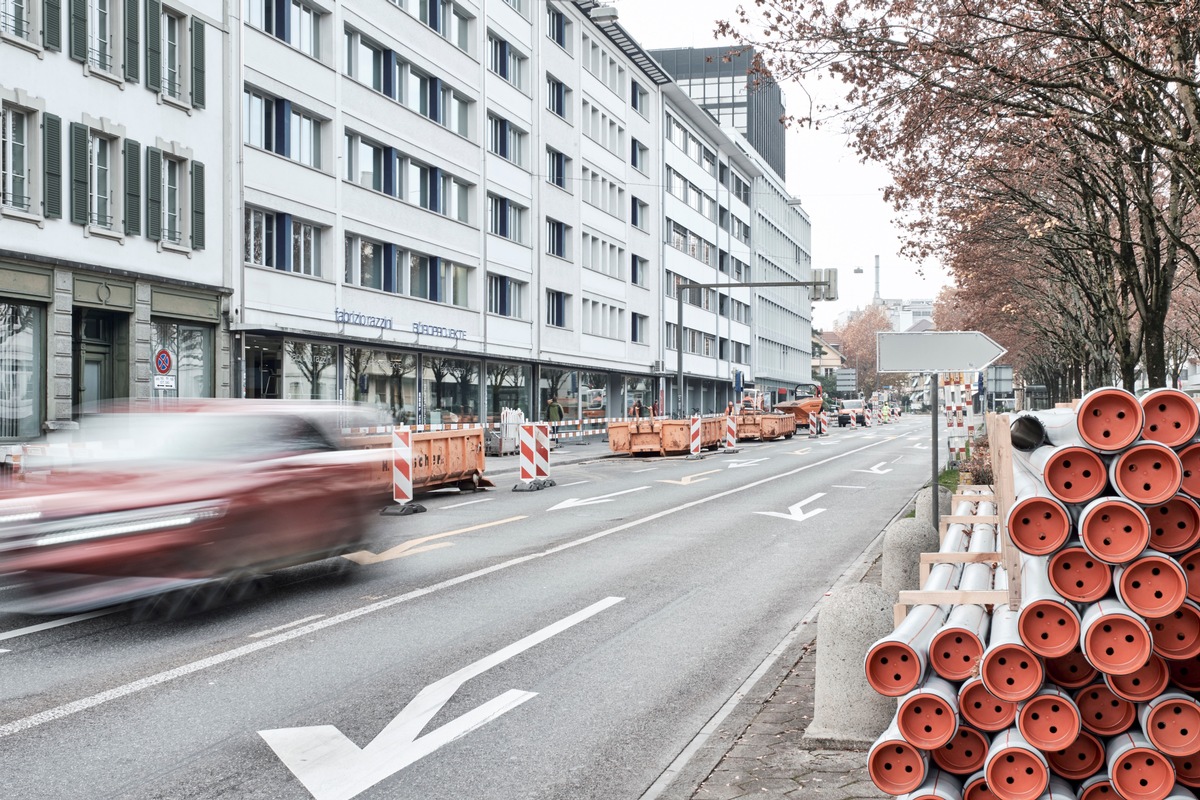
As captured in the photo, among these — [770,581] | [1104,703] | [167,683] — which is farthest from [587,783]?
[770,581]

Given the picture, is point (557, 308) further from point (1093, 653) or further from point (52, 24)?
point (1093, 653)

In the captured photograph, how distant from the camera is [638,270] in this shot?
58938 mm

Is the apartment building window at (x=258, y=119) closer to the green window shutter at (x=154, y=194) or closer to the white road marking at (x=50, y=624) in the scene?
the green window shutter at (x=154, y=194)

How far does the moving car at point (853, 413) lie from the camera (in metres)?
81.1

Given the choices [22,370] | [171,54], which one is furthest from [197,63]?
[22,370]

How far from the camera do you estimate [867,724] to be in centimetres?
586

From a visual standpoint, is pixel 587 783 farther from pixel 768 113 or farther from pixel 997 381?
pixel 768 113

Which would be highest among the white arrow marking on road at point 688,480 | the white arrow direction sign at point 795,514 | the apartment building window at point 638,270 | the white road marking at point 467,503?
the apartment building window at point 638,270

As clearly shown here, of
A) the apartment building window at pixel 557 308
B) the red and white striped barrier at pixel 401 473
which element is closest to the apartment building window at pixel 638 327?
the apartment building window at pixel 557 308

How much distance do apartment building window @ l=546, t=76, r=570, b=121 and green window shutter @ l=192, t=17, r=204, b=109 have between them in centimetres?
2189

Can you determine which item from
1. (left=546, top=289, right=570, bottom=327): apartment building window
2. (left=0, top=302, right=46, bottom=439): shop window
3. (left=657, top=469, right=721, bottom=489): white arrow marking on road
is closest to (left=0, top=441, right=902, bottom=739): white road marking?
(left=657, top=469, right=721, bottom=489): white arrow marking on road

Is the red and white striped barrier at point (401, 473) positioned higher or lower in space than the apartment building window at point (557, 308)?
lower

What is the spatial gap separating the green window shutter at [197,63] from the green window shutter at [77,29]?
3297mm

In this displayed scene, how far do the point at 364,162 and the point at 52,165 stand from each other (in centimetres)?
1202
